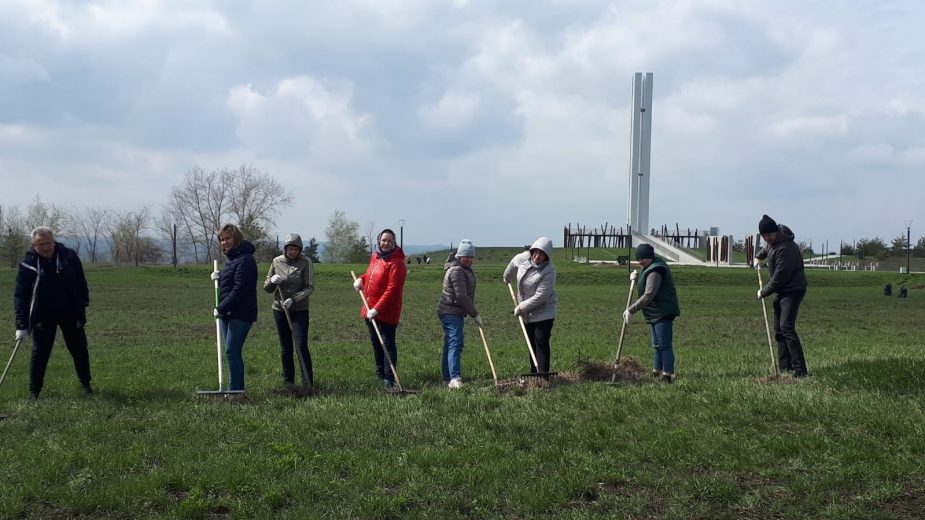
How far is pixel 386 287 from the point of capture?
9.90 meters

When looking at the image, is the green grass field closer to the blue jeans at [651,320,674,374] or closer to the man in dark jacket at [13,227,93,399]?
the blue jeans at [651,320,674,374]

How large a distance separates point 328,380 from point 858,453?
688 centimetres

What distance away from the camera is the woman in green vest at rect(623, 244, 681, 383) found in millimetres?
9688

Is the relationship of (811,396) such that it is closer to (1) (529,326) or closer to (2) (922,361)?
(2) (922,361)

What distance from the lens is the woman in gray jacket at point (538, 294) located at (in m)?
9.86

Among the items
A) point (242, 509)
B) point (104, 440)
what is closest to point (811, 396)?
point (242, 509)

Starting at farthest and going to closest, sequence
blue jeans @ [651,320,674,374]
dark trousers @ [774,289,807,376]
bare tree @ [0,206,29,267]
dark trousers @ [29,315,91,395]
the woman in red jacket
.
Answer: bare tree @ [0,206,29,267]
the woman in red jacket
blue jeans @ [651,320,674,374]
dark trousers @ [774,289,807,376]
dark trousers @ [29,315,91,395]

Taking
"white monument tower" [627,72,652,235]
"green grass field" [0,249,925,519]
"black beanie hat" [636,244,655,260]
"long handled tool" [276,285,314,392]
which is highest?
"white monument tower" [627,72,652,235]

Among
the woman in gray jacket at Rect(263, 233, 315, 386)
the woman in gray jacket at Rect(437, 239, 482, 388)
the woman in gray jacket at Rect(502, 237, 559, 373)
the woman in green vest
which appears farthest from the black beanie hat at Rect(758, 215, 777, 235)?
the woman in gray jacket at Rect(263, 233, 315, 386)

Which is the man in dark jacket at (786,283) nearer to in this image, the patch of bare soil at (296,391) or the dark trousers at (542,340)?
the dark trousers at (542,340)

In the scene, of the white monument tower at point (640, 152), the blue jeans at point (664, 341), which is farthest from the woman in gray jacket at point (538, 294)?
the white monument tower at point (640, 152)

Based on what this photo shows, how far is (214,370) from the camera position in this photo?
12023mm

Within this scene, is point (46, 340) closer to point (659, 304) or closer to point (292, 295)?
point (292, 295)

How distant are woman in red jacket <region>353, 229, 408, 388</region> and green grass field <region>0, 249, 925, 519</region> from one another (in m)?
0.70
